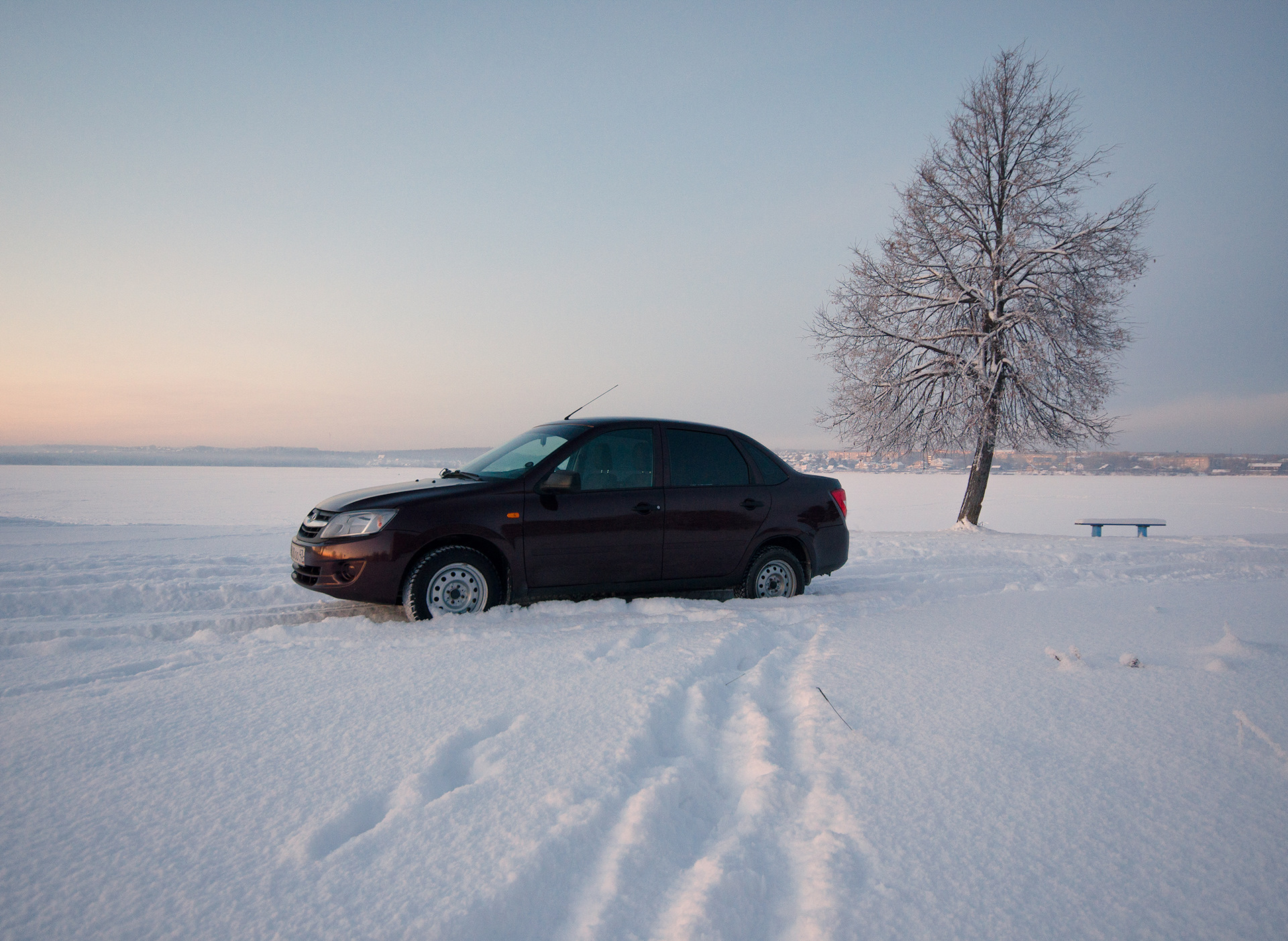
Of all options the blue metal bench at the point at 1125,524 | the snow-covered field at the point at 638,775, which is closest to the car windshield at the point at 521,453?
the snow-covered field at the point at 638,775

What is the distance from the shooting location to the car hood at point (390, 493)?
496 centimetres

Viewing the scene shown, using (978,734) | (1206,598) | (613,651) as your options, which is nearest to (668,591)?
(613,651)

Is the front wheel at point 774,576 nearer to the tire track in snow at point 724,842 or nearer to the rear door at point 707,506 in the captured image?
the rear door at point 707,506

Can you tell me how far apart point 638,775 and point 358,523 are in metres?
3.21

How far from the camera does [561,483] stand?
5.29 meters

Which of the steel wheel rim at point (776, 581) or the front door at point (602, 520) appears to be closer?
the front door at point (602, 520)

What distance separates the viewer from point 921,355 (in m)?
14.5

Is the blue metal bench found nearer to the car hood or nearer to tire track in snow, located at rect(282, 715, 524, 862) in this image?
the car hood

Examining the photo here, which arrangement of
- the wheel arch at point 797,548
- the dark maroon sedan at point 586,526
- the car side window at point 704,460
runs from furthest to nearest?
the wheel arch at point 797,548
the car side window at point 704,460
the dark maroon sedan at point 586,526

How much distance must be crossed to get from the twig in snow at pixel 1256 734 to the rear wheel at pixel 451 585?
14.3 ft

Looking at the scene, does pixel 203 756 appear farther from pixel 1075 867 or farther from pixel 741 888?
pixel 1075 867

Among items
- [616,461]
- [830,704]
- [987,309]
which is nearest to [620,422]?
[616,461]

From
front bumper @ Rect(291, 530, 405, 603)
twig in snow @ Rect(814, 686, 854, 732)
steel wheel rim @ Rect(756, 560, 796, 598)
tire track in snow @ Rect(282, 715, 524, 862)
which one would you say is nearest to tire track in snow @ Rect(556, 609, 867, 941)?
twig in snow @ Rect(814, 686, 854, 732)

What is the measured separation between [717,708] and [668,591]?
243cm
